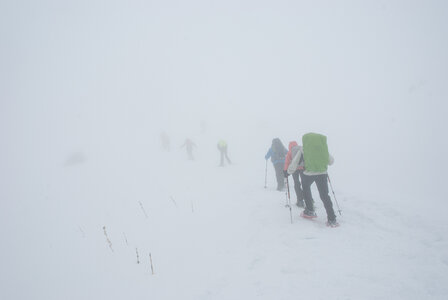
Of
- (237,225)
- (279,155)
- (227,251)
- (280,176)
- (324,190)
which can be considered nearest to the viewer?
(227,251)

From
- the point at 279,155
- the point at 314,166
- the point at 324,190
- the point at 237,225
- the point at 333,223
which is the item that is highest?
the point at 314,166

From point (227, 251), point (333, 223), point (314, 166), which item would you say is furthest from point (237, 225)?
point (314, 166)

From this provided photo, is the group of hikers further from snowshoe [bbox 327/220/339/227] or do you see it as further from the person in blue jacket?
the person in blue jacket

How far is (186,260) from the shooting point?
5.20 meters

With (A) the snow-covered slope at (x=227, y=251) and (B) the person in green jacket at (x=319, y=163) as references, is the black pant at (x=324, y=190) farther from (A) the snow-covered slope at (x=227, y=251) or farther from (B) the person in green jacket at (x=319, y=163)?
(A) the snow-covered slope at (x=227, y=251)

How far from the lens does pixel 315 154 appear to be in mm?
5566

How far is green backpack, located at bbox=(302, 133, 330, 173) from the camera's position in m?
5.55

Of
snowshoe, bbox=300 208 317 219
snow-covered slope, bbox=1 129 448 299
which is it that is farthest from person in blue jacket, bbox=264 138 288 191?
snowshoe, bbox=300 208 317 219

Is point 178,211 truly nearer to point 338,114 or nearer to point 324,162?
point 324,162

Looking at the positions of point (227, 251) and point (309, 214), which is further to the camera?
point (309, 214)

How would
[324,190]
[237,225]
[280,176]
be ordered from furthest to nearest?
[280,176]
[237,225]
[324,190]

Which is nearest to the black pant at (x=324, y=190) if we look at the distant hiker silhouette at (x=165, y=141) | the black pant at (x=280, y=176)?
the black pant at (x=280, y=176)

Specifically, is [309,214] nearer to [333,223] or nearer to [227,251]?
[333,223]

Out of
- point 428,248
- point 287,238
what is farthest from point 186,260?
point 428,248
